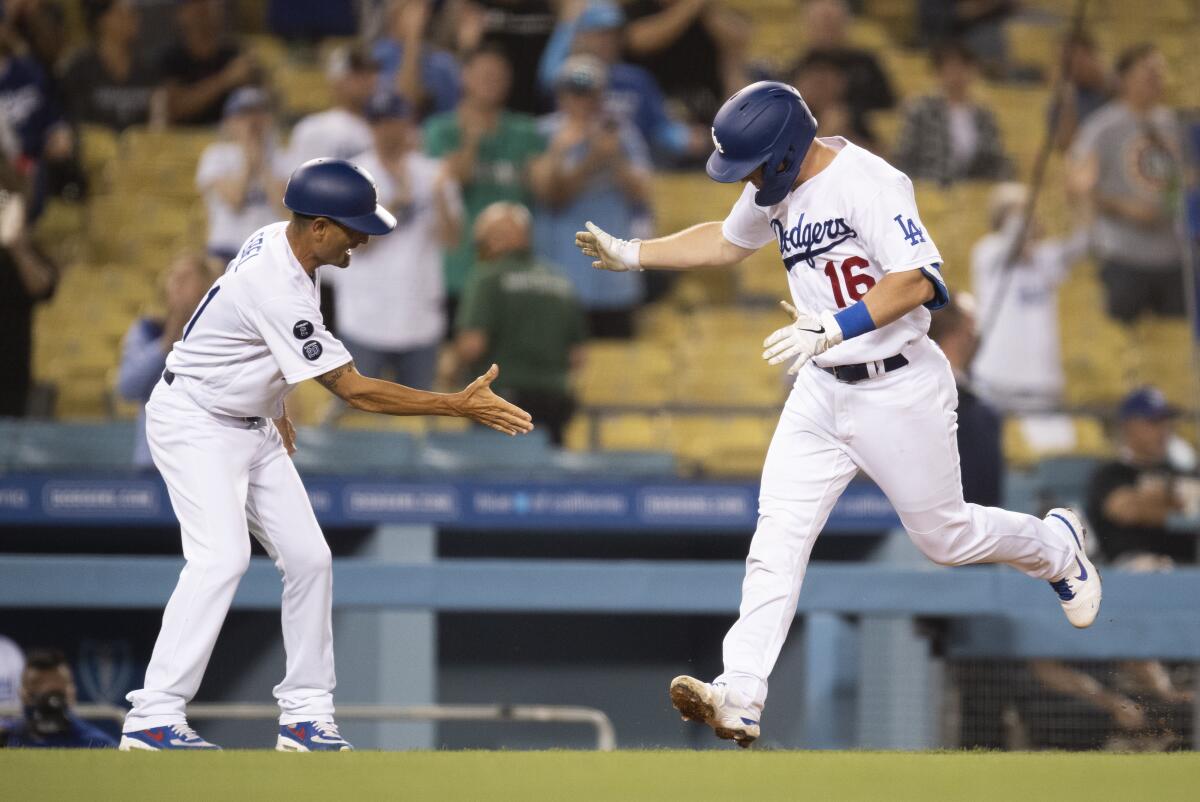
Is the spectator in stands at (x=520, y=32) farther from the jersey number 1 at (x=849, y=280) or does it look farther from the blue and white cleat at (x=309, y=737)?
the blue and white cleat at (x=309, y=737)

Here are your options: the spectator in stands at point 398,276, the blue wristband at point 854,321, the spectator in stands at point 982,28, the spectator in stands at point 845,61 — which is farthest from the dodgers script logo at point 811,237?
the spectator in stands at point 982,28

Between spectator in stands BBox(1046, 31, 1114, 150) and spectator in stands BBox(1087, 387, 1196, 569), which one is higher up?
spectator in stands BBox(1046, 31, 1114, 150)

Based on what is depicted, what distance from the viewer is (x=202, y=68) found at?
11133 millimetres

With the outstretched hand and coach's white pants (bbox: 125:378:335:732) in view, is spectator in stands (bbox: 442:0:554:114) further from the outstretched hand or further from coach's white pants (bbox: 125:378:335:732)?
the outstretched hand

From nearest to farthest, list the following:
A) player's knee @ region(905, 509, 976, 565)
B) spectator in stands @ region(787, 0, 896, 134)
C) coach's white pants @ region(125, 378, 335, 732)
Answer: coach's white pants @ region(125, 378, 335, 732), player's knee @ region(905, 509, 976, 565), spectator in stands @ region(787, 0, 896, 134)

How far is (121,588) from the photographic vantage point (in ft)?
21.9

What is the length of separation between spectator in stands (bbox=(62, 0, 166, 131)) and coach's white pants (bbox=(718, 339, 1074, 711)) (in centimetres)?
744

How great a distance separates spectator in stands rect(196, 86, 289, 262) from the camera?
390 inches

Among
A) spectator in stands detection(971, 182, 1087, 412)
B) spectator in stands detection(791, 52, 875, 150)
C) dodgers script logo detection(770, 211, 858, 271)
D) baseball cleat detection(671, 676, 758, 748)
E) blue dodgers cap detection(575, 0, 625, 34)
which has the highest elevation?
blue dodgers cap detection(575, 0, 625, 34)

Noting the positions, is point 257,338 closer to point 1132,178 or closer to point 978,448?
point 978,448

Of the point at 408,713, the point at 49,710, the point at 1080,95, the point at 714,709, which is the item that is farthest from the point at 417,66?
the point at 714,709

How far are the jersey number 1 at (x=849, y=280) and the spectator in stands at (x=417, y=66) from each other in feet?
20.2

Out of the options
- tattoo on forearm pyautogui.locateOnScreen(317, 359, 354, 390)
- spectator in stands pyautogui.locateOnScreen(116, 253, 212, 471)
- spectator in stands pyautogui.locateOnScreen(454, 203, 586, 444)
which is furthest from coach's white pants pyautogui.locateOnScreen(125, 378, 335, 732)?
spectator in stands pyautogui.locateOnScreen(454, 203, 586, 444)

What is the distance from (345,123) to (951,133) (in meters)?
4.10
